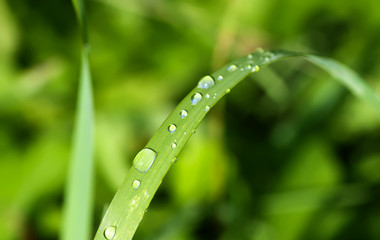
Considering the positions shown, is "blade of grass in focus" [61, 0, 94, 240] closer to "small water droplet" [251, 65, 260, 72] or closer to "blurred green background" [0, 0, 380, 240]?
"small water droplet" [251, 65, 260, 72]

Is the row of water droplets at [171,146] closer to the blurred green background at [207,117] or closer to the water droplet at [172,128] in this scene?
the water droplet at [172,128]

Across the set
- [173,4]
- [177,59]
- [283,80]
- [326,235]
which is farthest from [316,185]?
[173,4]

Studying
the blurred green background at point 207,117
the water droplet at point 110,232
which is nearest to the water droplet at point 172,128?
the water droplet at point 110,232

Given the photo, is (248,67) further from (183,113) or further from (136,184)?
(136,184)

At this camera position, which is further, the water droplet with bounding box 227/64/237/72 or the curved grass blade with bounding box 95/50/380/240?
the water droplet with bounding box 227/64/237/72

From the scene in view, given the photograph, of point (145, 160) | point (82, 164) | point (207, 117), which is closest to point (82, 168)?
point (82, 164)

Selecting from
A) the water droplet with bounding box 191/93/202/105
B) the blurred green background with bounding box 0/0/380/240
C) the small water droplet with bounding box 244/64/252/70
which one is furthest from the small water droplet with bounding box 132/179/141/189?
the blurred green background with bounding box 0/0/380/240
